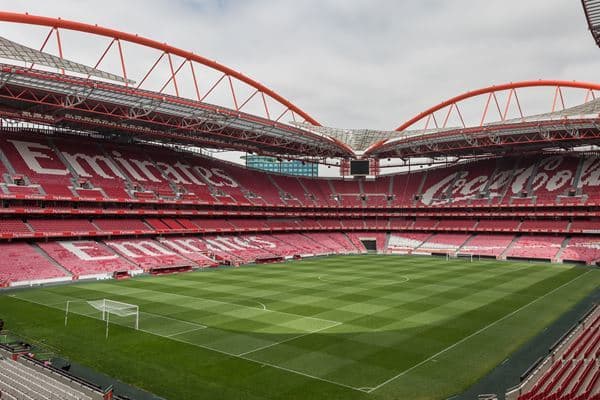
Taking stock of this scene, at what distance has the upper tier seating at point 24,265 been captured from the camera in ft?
118

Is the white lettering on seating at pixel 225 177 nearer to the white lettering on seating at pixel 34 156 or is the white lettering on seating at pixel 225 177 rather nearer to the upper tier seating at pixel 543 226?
the white lettering on seating at pixel 34 156

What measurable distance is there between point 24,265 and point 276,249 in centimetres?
2900

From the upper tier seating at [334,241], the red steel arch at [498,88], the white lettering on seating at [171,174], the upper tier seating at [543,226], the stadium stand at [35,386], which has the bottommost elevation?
the upper tier seating at [334,241]

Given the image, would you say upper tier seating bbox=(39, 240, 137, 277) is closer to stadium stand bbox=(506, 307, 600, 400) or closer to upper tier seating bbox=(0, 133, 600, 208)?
upper tier seating bbox=(0, 133, 600, 208)

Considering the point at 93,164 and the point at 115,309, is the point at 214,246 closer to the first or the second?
the point at 93,164

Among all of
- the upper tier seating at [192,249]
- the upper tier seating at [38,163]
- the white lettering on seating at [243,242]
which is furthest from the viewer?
the white lettering on seating at [243,242]

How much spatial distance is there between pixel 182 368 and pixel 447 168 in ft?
233

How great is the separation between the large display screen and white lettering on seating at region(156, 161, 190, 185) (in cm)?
3049

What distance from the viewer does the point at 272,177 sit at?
7875cm

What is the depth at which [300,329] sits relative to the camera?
22438mm

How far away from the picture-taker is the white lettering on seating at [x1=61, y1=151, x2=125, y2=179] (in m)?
52.5

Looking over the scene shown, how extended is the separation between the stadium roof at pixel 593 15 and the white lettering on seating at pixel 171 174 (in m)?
55.2

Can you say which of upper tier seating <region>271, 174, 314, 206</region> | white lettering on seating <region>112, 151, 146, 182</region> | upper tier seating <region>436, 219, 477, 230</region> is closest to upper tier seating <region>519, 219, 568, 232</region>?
upper tier seating <region>436, 219, 477, 230</region>

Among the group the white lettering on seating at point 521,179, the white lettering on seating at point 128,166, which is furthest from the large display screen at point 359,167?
the white lettering on seating at point 128,166
